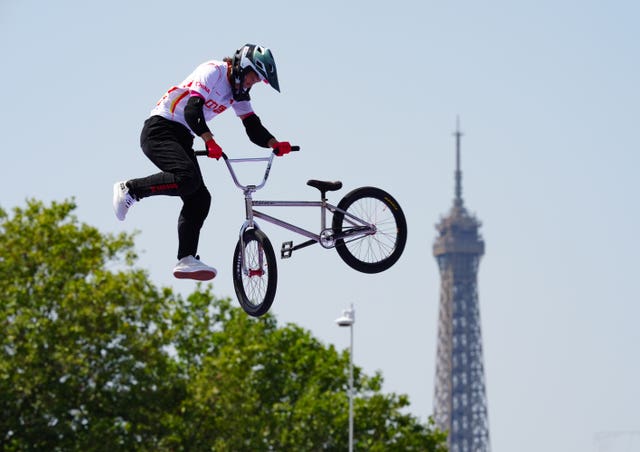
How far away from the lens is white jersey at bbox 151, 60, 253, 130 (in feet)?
61.9

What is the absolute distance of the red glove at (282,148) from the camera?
1972 centimetres

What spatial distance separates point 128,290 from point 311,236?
189 ft

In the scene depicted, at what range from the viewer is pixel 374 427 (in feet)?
313

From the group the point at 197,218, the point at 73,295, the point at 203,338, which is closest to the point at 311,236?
the point at 197,218

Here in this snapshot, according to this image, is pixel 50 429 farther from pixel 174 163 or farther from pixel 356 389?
pixel 174 163

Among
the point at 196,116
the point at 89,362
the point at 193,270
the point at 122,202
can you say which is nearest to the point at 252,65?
the point at 196,116

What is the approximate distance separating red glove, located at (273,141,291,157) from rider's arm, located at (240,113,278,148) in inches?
18.4

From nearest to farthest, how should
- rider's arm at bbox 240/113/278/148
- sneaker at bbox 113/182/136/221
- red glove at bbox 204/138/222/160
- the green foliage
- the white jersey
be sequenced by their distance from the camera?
red glove at bbox 204/138/222/160, the white jersey, sneaker at bbox 113/182/136/221, rider's arm at bbox 240/113/278/148, the green foliage

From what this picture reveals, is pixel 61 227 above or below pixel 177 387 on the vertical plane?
above

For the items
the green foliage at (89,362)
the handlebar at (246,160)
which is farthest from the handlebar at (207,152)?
the green foliage at (89,362)

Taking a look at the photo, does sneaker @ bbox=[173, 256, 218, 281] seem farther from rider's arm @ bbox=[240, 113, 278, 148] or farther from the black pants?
rider's arm @ bbox=[240, 113, 278, 148]

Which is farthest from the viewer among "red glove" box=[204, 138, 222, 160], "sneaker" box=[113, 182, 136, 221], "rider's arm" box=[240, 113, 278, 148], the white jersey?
"rider's arm" box=[240, 113, 278, 148]

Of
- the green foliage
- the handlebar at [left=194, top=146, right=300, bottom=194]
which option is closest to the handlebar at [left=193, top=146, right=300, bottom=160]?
the handlebar at [left=194, top=146, right=300, bottom=194]

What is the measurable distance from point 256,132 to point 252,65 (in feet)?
5.52
